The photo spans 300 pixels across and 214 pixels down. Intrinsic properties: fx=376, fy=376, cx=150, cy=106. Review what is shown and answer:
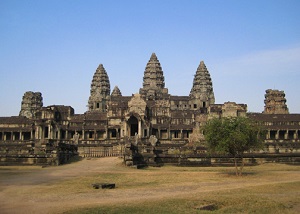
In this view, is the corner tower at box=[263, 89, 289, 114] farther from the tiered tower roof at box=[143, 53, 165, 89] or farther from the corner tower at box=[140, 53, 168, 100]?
the tiered tower roof at box=[143, 53, 165, 89]

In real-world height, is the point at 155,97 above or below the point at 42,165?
above

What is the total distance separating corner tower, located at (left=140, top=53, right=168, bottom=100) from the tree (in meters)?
72.1

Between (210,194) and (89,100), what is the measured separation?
100292 mm

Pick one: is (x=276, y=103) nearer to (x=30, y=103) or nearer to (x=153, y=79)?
(x=153, y=79)

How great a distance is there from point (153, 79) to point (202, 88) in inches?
589

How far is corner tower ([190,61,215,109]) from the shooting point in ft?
351

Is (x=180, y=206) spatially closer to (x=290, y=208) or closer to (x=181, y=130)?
(x=290, y=208)

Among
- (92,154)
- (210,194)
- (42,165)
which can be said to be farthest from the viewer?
(92,154)

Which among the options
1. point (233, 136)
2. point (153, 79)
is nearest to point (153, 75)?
point (153, 79)

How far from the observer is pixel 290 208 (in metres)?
17.0

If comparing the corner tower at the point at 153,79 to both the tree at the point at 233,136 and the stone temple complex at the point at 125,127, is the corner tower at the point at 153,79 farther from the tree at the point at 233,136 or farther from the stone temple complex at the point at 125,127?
the tree at the point at 233,136

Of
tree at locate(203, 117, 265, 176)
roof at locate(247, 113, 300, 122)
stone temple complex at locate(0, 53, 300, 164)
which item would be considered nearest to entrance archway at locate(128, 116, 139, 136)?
stone temple complex at locate(0, 53, 300, 164)

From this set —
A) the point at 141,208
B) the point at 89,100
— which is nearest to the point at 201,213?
the point at 141,208

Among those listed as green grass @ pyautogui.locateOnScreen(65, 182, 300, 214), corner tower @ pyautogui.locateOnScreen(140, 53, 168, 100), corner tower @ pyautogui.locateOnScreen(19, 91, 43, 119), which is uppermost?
corner tower @ pyautogui.locateOnScreen(140, 53, 168, 100)
